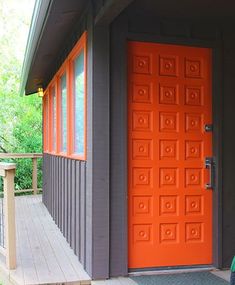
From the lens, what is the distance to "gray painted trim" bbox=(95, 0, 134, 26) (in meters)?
3.28

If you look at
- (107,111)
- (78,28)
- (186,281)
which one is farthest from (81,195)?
(78,28)

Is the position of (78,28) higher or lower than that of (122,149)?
higher

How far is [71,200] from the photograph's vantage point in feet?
16.6

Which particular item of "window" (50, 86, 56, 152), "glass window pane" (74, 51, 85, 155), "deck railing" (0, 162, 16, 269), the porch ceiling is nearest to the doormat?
"deck railing" (0, 162, 16, 269)

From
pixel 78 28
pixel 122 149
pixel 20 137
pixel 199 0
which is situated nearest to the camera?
pixel 199 0

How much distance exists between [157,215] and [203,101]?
3.97 feet

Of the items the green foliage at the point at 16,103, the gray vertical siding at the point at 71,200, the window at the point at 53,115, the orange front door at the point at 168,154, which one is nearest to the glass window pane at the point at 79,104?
the gray vertical siding at the point at 71,200

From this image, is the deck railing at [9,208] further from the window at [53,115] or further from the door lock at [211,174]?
the window at [53,115]

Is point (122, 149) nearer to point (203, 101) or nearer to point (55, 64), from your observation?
point (203, 101)

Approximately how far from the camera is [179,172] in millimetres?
Answer: 4230

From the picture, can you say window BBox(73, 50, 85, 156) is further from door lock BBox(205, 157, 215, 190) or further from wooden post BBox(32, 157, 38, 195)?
wooden post BBox(32, 157, 38, 195)

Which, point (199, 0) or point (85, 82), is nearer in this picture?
point (199, 0)

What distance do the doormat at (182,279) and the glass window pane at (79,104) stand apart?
1405 mm

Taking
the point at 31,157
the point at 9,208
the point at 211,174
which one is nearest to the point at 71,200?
the point at 9,208
